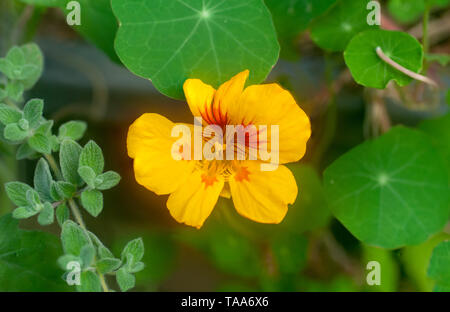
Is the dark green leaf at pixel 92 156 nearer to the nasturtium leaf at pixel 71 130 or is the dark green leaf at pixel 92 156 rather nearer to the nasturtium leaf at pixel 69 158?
the nasturtium leaf at pixel 69 158

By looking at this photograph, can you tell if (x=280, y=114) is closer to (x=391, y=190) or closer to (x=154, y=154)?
(x=154, y=154)

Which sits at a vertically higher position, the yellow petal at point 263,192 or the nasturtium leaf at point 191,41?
the nasturtium leaf at point 191,41

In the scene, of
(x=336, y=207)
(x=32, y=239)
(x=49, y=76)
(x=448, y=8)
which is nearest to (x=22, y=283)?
(x=32, y=239)

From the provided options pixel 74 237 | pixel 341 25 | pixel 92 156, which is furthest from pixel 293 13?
pixel 74 237

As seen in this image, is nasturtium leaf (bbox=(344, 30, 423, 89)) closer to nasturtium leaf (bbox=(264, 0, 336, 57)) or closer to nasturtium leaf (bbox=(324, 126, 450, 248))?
nasturtium leaf (bbox=(264, 0, 336, 57))

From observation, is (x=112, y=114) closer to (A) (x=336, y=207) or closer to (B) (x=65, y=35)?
(B) (x=65, y=35)

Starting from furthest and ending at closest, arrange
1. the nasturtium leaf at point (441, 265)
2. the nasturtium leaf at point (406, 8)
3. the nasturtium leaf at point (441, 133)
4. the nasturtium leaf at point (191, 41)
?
the nasturtium leaf at point (406, 8) < the nasturtium leaf at point (441, 133) < the nasturtium leaf at point (441, 265) < the nasturtium leaf at point (191, 41)

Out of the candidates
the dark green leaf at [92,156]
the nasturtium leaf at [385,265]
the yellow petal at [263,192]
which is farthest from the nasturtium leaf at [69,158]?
the nasturtium leaf at [385,265]
